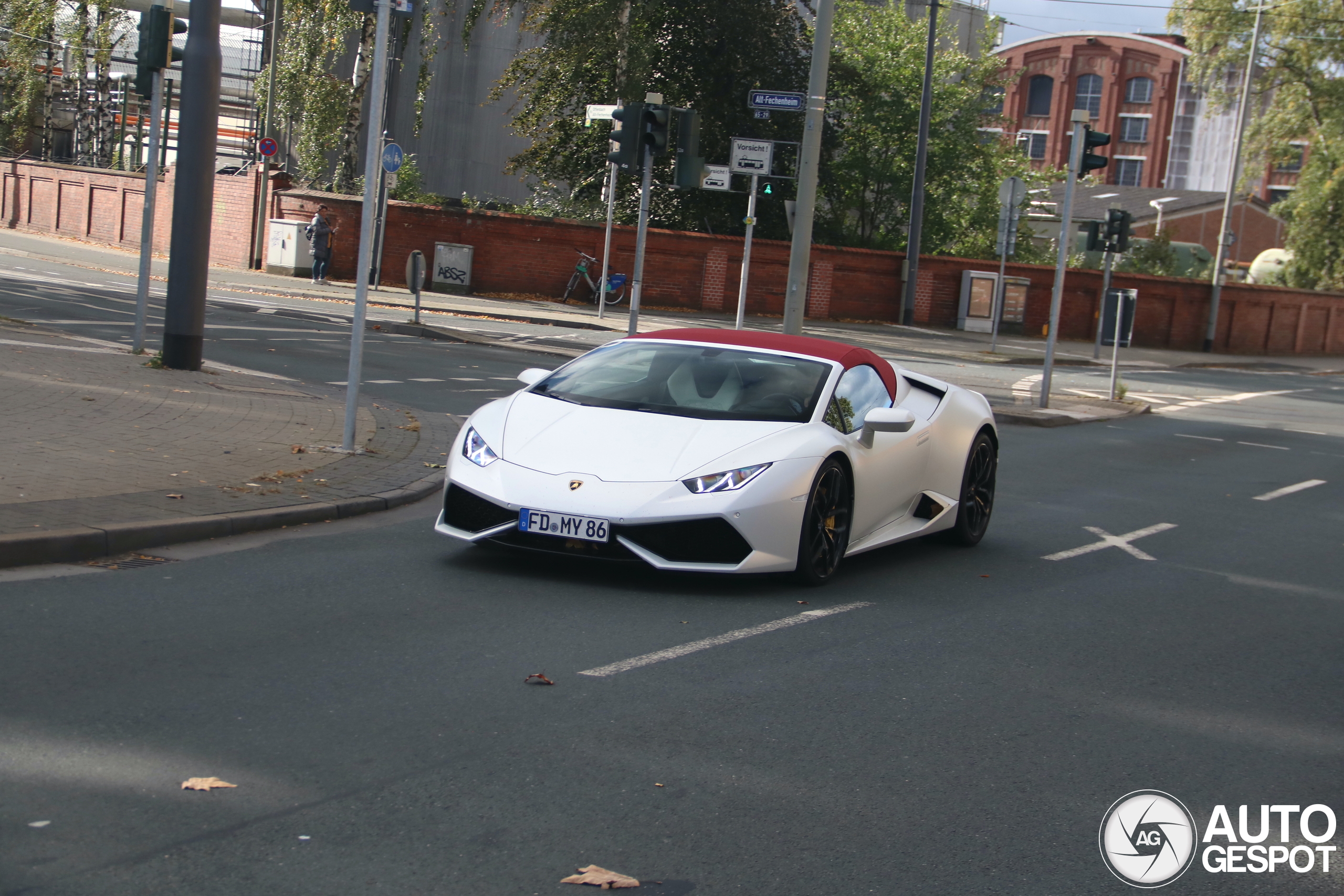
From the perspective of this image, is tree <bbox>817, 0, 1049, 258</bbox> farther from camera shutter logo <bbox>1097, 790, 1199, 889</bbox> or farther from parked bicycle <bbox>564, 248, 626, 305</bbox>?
camera shutter logo <bbox>1097, 790, 1199, 889</bbox>

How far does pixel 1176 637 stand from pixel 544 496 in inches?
126

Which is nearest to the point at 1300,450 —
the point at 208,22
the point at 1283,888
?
the point at 208,22

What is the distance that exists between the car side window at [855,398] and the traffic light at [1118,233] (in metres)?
20.4

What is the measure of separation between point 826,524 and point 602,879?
3945 millimetres

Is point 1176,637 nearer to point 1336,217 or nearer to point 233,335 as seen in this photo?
point 233,335

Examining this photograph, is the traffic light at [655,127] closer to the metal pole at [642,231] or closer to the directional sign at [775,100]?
the metal pole at [642,231]

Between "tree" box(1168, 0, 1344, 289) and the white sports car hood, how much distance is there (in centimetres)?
5172

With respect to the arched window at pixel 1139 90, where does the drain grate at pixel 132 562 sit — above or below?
below

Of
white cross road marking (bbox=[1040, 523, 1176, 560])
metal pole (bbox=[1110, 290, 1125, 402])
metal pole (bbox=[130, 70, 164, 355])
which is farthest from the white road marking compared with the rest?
metal pole (bbox=[130, 70, 164, 355])

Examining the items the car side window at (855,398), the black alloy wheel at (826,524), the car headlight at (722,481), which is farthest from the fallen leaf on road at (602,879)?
the car side window at (855,398)

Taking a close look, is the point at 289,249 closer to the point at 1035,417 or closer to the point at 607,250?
the point at 607,250

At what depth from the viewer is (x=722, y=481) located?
22.0 ft

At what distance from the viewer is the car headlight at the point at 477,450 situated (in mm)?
7012

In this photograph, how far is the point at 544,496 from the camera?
670cm
